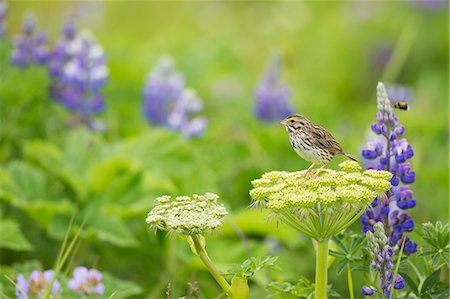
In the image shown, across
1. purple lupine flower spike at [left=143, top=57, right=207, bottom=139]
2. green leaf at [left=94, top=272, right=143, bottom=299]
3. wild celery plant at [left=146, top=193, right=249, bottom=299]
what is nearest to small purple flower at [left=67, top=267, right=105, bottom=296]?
green leaf at [left=94, top=272, right=143, bottom=299]

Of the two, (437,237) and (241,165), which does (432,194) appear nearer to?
(241,165)

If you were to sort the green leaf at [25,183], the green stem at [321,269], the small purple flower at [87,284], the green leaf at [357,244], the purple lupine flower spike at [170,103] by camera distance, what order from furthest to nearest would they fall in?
the purple lupine flower spike at [170,103], the green leaf at [25,183], the small purple flower at [87,284], the green leaf at [357,244], the green stem at [321,269]

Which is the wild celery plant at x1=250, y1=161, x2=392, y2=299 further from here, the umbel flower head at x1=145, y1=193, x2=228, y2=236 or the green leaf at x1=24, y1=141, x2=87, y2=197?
the green leaf at x1=24, y1=141, x2=87, y2=197

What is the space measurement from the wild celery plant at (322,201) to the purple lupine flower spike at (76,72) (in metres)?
1.84

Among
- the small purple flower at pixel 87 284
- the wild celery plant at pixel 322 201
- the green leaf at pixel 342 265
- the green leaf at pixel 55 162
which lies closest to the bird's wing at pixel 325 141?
the wild celery plant at pixel 322 201

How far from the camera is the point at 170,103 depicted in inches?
152

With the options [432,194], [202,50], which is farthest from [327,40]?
[432,194]

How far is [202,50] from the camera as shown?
493 centimetres

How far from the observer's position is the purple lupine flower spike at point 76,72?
3.48 m

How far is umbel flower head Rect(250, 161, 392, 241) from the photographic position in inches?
65.4

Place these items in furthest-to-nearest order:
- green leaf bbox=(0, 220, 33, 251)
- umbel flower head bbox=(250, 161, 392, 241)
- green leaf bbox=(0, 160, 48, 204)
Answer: green leaf bbox=(0, 160, 48, 204)
green leaf bbox=(0, 220, 33, 251)
umbel flower head bbox=(250, 161, 392, 241)

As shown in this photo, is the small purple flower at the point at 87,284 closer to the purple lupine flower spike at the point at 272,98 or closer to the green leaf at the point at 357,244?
the green leaf at the point at 357,244

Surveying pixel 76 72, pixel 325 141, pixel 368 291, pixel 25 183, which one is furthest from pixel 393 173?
pixel 76 72

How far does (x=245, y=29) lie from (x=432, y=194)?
172 inches
